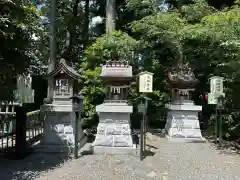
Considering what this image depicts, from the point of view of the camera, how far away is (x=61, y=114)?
Answer: 28.7ft

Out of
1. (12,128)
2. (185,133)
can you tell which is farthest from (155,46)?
(12,128)

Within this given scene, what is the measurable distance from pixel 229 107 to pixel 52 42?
7.97 m

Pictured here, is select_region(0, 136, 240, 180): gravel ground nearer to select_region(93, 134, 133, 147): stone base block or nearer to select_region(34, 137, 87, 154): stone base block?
select_region(34, 137, 87, 154): stone base block

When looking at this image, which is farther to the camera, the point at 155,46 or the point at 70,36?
the point at 70,36

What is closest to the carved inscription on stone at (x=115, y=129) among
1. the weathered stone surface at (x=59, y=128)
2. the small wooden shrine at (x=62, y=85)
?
the weathered stone surface at (x=59, y=128)

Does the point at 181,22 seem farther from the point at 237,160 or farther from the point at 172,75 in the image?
the point at 237,160

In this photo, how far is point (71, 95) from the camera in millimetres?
8875

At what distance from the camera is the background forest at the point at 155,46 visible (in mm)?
6652

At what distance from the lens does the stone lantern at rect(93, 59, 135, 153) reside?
861 cm

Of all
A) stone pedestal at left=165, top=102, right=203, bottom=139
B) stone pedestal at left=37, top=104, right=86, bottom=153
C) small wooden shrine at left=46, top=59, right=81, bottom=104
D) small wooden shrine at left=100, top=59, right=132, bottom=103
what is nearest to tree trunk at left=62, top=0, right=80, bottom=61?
stone pedestal at left=165, top=102, right=203, bottom=139

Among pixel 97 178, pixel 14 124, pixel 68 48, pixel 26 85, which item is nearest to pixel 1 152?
pixel 14 124

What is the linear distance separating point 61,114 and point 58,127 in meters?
0.36

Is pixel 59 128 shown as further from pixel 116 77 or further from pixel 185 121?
pixel 185 121

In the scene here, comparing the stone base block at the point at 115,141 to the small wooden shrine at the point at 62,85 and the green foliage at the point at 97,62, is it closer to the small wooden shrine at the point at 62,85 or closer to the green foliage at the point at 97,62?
the small wooden shrine at the point at 62,85
